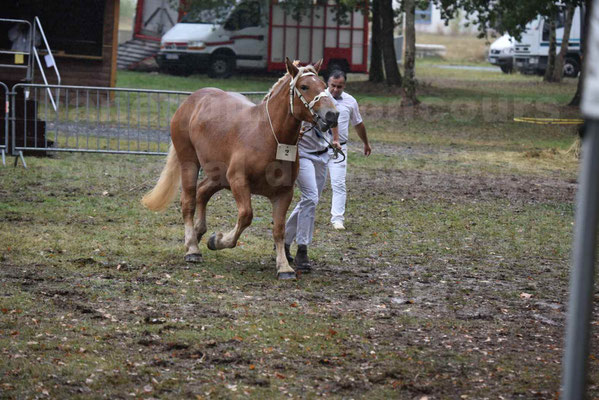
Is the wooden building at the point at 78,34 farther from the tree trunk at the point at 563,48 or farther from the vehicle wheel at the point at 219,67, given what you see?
the tree trunk at the point at 563,48

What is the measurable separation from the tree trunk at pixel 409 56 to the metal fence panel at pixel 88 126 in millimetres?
5700

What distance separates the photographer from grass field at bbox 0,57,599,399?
17.2ft

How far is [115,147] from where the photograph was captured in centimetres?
1662

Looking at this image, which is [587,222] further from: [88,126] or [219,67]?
[219,67]

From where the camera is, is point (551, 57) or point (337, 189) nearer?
point (337, 189)

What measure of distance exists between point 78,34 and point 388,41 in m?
10.6

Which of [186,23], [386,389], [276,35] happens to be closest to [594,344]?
[386,389]

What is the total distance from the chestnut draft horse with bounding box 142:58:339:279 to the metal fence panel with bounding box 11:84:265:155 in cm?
430

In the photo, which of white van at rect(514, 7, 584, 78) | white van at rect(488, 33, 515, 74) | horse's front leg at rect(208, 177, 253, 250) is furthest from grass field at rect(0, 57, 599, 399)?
white van at rect(488, 33, 515, 74)

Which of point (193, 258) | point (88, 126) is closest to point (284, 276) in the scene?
point (193, 258)

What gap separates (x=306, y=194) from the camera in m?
8.06

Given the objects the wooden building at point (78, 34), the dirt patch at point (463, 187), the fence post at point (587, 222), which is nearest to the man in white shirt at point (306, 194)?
the dirt patch at point (463, 187)

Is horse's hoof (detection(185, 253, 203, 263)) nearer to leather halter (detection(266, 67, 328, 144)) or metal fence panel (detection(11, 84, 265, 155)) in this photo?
leather halter (detection(266, 67, 328, 144))

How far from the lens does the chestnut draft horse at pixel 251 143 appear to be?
749cm
